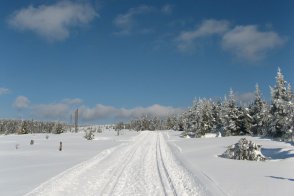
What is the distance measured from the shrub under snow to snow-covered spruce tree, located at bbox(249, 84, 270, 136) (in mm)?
40306

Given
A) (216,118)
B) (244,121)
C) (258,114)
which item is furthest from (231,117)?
(216,118)

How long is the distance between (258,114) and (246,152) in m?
44.5

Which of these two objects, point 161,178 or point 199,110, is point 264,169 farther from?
point 199,110

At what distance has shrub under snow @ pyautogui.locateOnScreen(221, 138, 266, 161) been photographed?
998 inches

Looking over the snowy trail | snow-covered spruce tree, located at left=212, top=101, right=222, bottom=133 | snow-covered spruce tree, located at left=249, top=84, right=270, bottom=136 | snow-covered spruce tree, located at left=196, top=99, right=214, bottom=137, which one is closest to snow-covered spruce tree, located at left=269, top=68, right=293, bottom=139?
snow-covered spruce tree, located at left=249, top=84, right=270, bottom=136

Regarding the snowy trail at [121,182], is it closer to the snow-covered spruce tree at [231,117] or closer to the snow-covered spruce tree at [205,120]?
the snow-covered spruce tree at [231,117]

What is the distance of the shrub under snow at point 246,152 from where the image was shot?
A: 83.1 ft

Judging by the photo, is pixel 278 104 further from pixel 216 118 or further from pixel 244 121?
pixel 216 118

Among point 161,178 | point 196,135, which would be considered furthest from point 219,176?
point 196,135

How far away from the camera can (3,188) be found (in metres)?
14.0

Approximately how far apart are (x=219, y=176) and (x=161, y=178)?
2.88m

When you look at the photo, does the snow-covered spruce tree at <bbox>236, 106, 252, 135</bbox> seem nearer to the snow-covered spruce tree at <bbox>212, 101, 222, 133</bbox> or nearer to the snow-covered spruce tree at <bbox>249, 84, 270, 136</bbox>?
the snow-covered spruce tree at <bbox>249, 84, 270, 136</bbox>

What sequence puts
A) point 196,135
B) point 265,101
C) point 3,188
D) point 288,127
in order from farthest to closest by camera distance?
point 196,135 → point 265,101 → point 288,127 → point 3,188

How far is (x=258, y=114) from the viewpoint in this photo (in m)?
68.1
